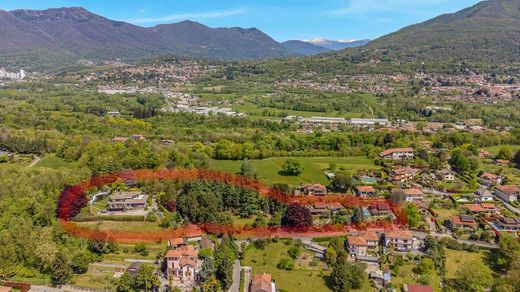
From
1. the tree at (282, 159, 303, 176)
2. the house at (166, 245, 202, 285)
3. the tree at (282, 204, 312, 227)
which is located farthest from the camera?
the tree at (282, 159, 303, 176)

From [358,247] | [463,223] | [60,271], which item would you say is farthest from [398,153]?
[60,271]

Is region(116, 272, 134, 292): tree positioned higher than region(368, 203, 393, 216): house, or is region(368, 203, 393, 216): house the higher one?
region(368, 203, 393, 216): house

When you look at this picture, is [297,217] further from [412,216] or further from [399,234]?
[412,216]

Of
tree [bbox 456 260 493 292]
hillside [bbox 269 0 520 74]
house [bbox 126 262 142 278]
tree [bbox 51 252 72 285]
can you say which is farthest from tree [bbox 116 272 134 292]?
hillside [bbox 269 0 520 74]

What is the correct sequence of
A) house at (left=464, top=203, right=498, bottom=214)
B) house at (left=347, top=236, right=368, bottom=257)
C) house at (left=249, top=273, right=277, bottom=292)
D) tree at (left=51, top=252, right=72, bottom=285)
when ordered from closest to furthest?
house at (left=249, top=273, right=277, bottom=292)
tree at (left=51, top=252, right=72, bottom=285)
house at (left=347, top=236, right=368, bottom=257)
house at (left=464, top=203, right=498, bottom=214)

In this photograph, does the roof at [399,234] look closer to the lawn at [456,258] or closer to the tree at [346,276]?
the lawn at [456,258]

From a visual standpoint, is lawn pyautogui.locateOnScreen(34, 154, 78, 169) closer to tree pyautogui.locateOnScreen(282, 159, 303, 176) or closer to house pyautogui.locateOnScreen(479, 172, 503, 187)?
tree pyautogui.locateOnScreen(282, 159, 303, 176)

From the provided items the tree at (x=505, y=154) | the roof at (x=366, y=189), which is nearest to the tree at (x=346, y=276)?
the roof at (x=366, y=189)

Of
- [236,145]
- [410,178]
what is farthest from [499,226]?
[236,145]
